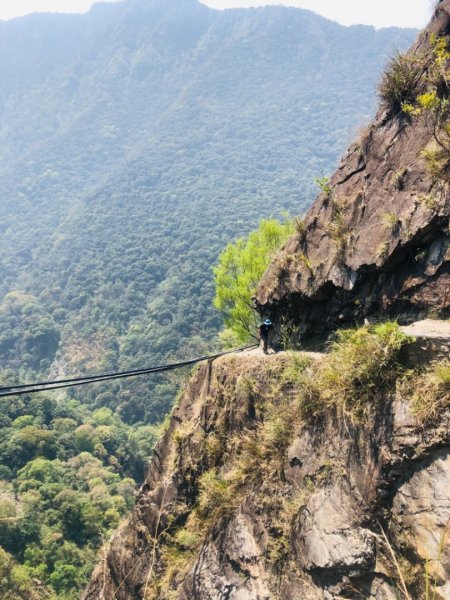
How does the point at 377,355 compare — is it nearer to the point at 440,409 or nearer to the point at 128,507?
the point at 440,409

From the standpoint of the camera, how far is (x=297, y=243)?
11008mm

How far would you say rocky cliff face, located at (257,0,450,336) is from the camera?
7.55 m

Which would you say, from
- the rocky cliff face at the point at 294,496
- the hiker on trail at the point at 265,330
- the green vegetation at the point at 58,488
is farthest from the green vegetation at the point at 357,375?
the green vegetation at the point at 58,488

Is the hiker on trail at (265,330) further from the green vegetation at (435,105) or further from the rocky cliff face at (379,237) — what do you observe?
the green vegetation at (435,105)

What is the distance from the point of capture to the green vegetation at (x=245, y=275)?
2233 cm

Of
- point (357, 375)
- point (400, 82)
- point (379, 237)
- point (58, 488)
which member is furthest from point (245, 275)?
point (58, 488)

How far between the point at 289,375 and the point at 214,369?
3.38 m

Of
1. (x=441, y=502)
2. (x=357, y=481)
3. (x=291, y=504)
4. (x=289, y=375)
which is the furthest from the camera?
(x=289, y=375)

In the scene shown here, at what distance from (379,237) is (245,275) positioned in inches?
572

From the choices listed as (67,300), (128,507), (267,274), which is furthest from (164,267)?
(267,274)

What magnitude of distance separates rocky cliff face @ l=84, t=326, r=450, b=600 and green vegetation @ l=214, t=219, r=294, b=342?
35.6ft

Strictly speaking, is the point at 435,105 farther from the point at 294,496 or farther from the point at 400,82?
the point at 294,496

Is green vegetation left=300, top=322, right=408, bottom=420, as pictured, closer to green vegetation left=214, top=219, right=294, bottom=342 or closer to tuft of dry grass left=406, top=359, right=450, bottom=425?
tuft of dry grass left=406, top=359, right=450, bottom=425

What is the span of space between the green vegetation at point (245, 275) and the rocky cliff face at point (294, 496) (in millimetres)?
10838
